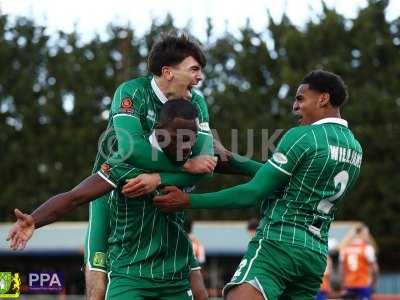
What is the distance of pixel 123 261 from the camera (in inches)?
241

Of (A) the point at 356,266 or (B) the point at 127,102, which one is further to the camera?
(A) the point at 356,266

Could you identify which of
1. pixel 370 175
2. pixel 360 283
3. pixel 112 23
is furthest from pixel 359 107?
pixel 360 283

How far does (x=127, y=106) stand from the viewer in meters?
6.03

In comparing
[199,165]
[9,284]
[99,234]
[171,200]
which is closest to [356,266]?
[9,284]

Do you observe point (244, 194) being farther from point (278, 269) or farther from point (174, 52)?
point (174, 52)

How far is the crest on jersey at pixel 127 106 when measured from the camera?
601 centimetres

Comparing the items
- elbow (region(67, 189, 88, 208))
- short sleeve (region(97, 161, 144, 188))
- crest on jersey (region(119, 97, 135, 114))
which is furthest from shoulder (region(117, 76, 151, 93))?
elbow (region(67, 189, 88, 208))

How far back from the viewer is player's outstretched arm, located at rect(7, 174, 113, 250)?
5.58 m

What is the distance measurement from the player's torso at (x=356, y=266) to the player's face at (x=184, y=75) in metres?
13.7

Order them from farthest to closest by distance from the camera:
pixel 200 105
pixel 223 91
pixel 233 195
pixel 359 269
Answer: pixel 223 91 → pixel 359 269 → pixel 200 105 → pixel 233 195

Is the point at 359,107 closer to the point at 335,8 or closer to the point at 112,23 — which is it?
the point at 335,8

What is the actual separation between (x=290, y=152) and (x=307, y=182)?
23 centimetres

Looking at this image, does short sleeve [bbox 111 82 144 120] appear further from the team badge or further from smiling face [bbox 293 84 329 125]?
smiling face [bbox 293 84 329 125]

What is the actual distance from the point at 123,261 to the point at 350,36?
1460 inches
